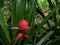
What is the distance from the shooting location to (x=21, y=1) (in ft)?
4.70

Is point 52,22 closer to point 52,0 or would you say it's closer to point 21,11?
point 52,0

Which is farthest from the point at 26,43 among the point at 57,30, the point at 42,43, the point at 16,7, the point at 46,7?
the point at 46,7

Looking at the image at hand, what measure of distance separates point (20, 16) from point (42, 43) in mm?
248

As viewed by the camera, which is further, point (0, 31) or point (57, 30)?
point (57, 30)

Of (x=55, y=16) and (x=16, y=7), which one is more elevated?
(x=16, y=7)

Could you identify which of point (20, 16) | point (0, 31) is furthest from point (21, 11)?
point (0, 31)

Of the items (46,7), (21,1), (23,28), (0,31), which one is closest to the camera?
(23,28)

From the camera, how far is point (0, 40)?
1.38 meters

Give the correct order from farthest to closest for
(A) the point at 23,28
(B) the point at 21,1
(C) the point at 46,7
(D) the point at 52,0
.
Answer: (C) the point at 46,7, (D) the point at 52,0, (B) the point at 21,1, (A) the point at 23,28

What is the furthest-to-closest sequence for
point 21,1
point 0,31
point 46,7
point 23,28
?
point 46,7 < point 21,1 < point 0,31 < point 23,28

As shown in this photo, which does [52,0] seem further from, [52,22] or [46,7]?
[46,7]

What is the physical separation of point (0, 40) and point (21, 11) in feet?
0.80

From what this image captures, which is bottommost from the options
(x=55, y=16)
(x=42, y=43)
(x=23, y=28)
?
(x=42, y=43)

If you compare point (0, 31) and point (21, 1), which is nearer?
point (0, 31)
